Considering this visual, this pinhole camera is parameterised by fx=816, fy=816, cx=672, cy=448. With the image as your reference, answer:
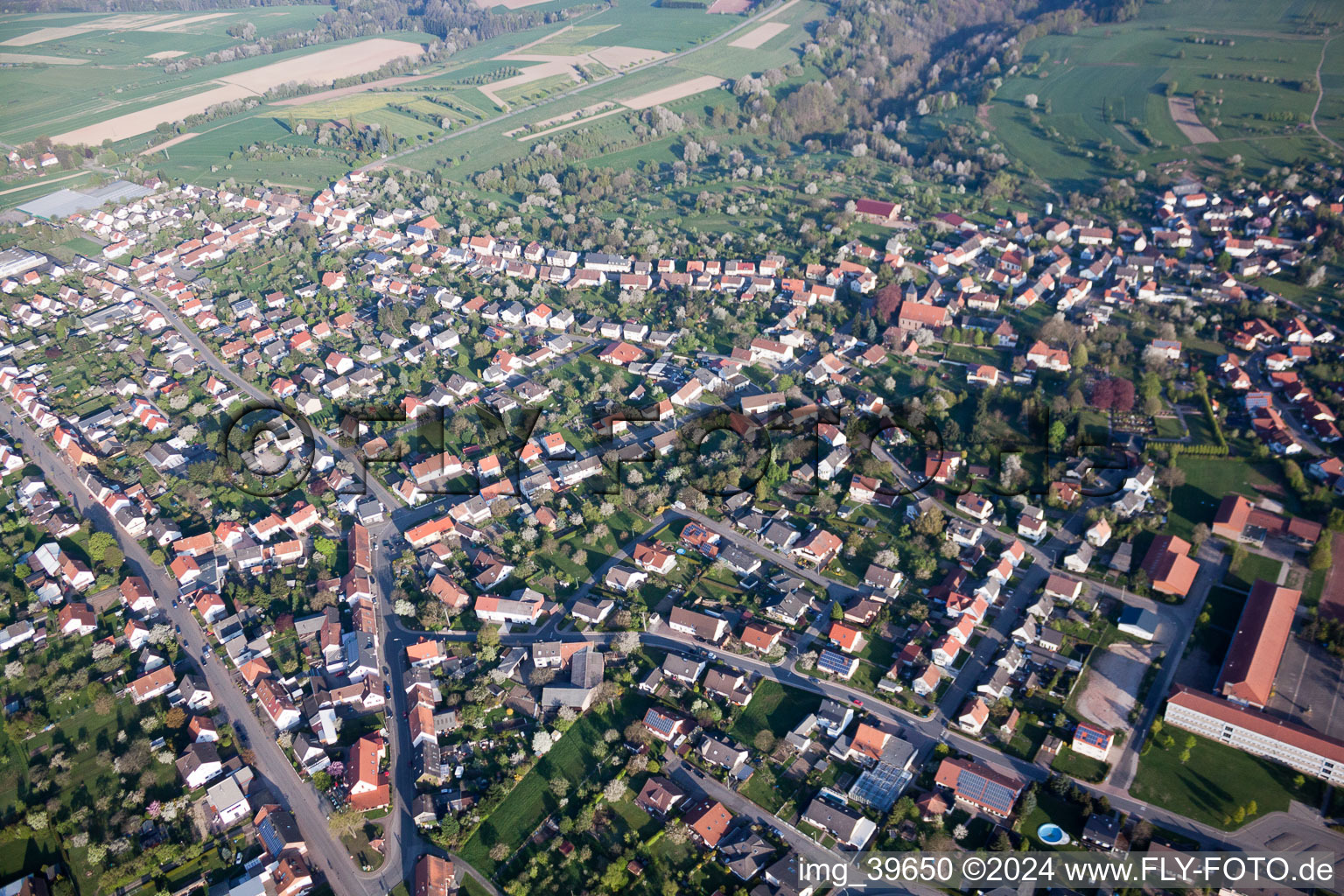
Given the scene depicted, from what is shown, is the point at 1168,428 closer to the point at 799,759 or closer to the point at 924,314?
the point at 924,314

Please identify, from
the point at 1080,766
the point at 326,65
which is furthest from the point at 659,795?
the point at 326,65

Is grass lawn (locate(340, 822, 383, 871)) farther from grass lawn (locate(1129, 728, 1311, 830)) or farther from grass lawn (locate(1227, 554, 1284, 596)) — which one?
grass lawn (locate(1227, 554, 1284, 596))

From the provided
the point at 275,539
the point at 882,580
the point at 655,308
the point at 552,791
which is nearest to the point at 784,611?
the point at 882,580

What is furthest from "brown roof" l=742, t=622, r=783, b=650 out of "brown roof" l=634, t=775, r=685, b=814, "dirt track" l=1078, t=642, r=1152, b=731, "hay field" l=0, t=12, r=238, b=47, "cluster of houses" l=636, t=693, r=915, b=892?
"hay field" l=0, t=12, r=238, b=47

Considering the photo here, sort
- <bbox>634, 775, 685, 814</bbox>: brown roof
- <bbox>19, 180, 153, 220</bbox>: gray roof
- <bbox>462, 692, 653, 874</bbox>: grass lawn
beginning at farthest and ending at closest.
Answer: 1. <bbox>19, 180, 153, 220</bbox>: gray roof
2. <bbox>634, 775, 685, 814</bbox>: brown roof
3. <bbox>462, 692, 653, 874</bbox>: grass lawn

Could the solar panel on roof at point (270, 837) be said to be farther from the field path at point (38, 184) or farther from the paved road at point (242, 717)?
the field path at point (38, 184)

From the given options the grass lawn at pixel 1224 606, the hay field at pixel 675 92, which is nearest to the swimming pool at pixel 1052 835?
the grass lawn at pixel 1224 606

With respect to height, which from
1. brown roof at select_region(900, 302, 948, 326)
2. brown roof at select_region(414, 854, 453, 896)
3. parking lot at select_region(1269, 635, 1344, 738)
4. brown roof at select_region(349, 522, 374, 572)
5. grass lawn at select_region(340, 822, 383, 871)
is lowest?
grass lawn at select_region(340, 822, 383, 871)
